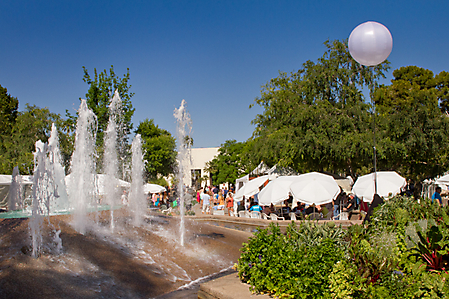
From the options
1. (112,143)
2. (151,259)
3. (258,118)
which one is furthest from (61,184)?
(258,118)

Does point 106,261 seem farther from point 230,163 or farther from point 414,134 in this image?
point 230,163

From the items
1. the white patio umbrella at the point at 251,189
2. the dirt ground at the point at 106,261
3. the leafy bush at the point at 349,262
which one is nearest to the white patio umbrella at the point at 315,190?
the white patio umbrella at the point at 251,189

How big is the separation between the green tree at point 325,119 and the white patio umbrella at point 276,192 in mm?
4026

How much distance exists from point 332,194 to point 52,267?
12045mm

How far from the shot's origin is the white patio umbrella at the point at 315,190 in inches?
615

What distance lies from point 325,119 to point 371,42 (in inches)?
544

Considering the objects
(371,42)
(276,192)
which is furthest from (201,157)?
(371,42)

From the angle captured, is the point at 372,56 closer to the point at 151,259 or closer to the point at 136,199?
the point at 151,259

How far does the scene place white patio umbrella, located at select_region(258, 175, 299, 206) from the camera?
16.5 metres

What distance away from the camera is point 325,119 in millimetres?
20984

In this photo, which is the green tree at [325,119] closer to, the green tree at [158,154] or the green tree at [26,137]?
the green tree at [26,137]

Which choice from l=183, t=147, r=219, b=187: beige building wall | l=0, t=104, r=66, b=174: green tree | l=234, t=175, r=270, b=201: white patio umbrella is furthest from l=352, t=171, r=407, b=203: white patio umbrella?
l=183, t=147, r=219, b=187: beige building wall

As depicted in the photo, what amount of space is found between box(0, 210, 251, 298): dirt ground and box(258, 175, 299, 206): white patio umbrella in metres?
6.19

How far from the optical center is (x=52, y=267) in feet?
21.8
